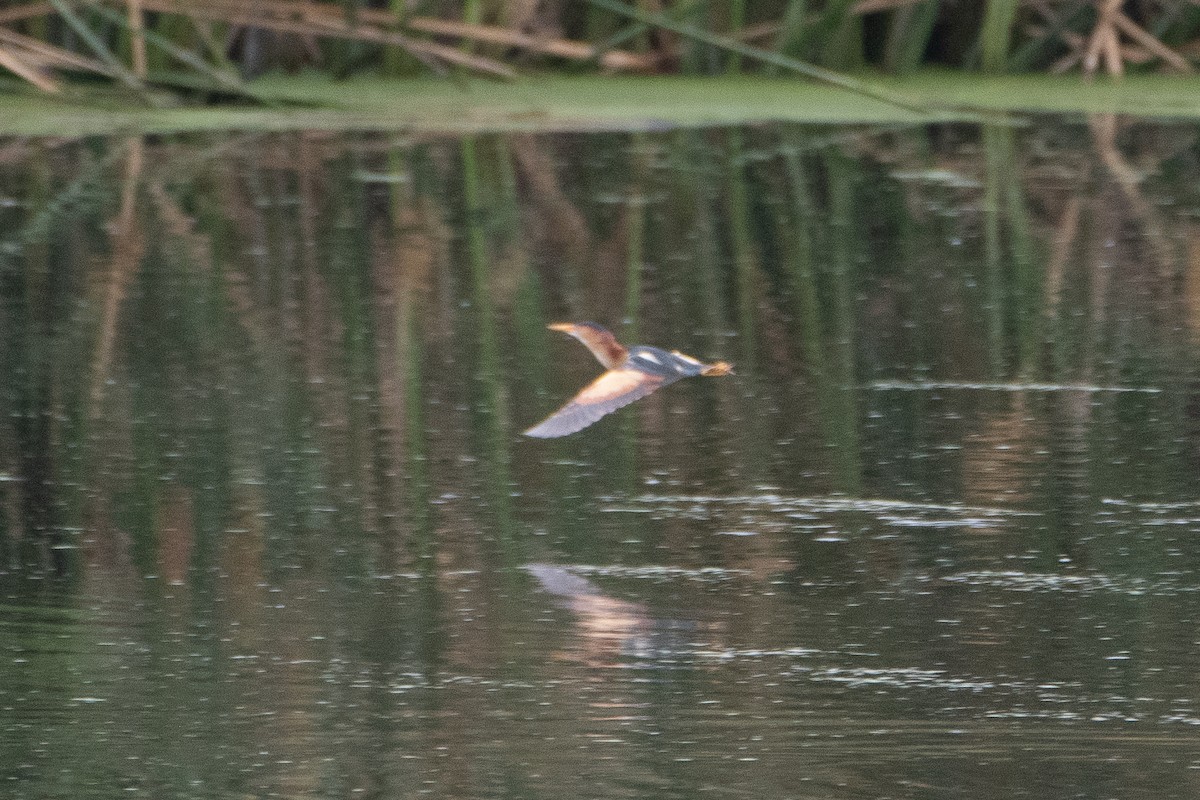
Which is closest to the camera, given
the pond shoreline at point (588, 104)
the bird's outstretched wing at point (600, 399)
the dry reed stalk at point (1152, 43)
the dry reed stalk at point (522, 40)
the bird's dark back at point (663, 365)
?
the bird's outstretched wing at point (600, 399)

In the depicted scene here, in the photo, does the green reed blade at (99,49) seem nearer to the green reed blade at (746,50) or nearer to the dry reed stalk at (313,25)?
the dry reed stalk at (313,25)

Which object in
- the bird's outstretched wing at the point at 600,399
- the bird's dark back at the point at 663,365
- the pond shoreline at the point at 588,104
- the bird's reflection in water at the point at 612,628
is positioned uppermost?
the pond shoreline at the point at 588,104

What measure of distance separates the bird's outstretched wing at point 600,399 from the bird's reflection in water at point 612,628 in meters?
0.24

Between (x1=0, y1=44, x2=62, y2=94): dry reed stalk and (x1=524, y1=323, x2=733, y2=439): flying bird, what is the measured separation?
586 cm

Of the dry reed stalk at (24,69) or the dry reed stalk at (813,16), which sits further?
the dry reed stalk at (813,16)

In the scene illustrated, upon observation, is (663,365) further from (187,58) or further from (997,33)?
(997,33)

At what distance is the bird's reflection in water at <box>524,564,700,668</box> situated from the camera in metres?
3.79

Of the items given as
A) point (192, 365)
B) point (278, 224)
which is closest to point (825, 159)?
point (278, 224)

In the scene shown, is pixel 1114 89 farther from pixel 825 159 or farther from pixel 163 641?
pixel 163 641

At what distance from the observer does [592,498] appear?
4793mm

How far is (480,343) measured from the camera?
616 centimetres

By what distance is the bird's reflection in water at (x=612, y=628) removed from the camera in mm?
3787

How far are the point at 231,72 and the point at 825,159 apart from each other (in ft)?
8.48

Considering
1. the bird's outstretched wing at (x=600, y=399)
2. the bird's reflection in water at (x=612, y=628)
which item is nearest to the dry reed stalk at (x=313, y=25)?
the bird's outstretched wing at (x=600, y=399)
